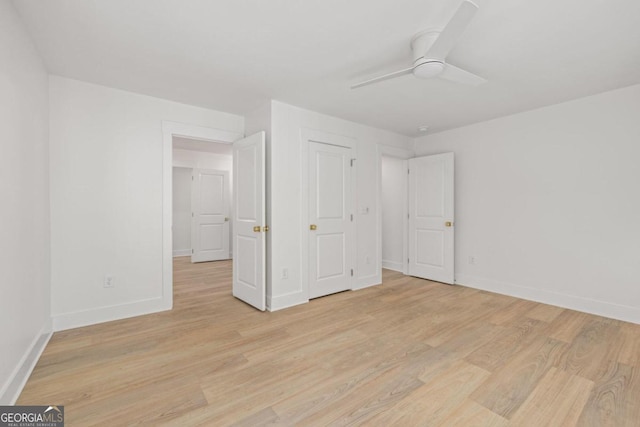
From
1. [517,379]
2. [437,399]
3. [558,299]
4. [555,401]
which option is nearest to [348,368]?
[437,399]

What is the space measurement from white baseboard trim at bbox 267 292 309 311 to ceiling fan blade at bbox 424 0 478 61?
2788 millimetres

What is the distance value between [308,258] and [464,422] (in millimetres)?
2332

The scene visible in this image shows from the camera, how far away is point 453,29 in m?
1.63

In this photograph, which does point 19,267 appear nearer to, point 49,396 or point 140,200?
point 49,396

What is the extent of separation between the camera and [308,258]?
3.59 m

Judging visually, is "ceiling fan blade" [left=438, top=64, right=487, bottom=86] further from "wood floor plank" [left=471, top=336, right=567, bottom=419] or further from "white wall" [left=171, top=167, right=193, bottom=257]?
"white wall" [left=171, top=167, right=193, bottom=257]

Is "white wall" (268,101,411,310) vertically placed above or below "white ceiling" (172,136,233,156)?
below

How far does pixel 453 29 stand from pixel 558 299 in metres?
3.52

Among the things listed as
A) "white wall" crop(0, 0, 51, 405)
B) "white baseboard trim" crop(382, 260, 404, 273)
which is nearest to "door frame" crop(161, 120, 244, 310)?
"white wall" crop(0, 0, 51, 405)

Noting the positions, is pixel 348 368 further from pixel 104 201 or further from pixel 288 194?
pixel 104 201

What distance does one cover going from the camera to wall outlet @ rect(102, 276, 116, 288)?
2912mm

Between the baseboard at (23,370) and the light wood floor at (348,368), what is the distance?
0.05 metres

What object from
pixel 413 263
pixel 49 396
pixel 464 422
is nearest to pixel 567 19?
pixel 464 422

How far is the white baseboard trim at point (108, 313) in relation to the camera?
2.70m
